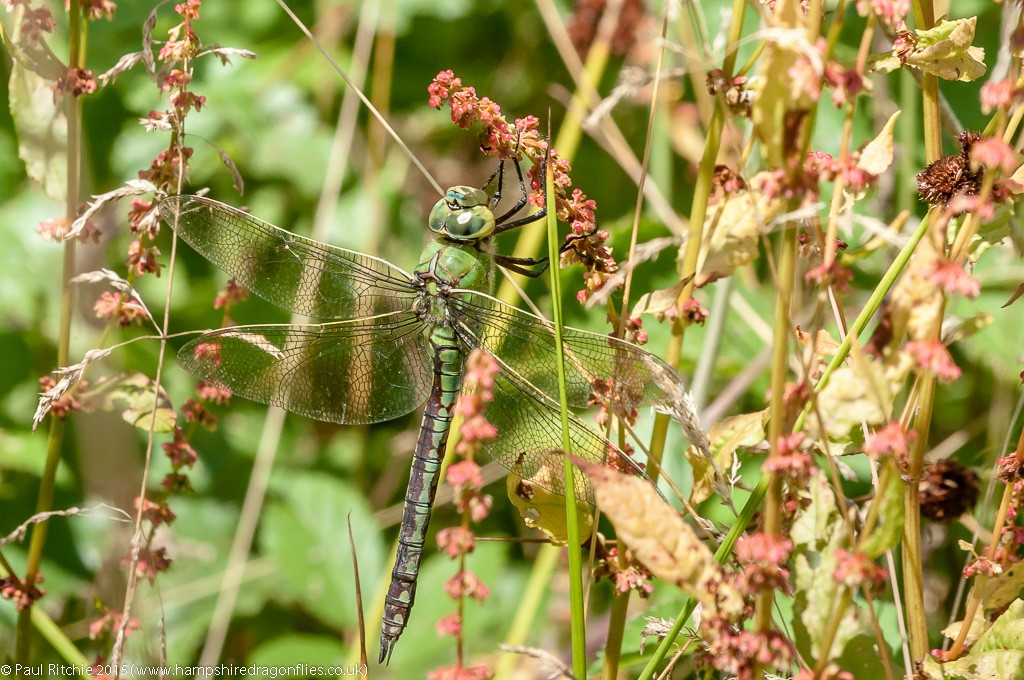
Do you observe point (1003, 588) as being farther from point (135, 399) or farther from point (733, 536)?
point (135, 399)

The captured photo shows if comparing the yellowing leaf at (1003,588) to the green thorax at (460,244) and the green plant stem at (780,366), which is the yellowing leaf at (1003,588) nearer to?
the green plant stem at (780,366)

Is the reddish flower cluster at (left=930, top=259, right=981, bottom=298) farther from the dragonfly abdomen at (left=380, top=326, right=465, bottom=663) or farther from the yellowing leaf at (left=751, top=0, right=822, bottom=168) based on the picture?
the dragonfly abdomen at (left=380, top=326, right=465, bottom=663)

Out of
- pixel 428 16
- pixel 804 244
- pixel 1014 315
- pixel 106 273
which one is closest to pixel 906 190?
pixel 1014 315

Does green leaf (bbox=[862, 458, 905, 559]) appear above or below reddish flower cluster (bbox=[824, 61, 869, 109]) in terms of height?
below

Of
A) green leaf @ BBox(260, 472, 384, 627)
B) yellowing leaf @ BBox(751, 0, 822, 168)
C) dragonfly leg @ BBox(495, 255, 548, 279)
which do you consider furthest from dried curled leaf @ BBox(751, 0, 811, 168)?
green leaf @ BBox(260, 472, 384, 627)

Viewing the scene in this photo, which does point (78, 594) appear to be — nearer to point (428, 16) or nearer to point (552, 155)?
point (552, 155)

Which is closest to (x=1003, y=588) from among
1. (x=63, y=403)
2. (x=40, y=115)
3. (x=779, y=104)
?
(x=779, y=104)
